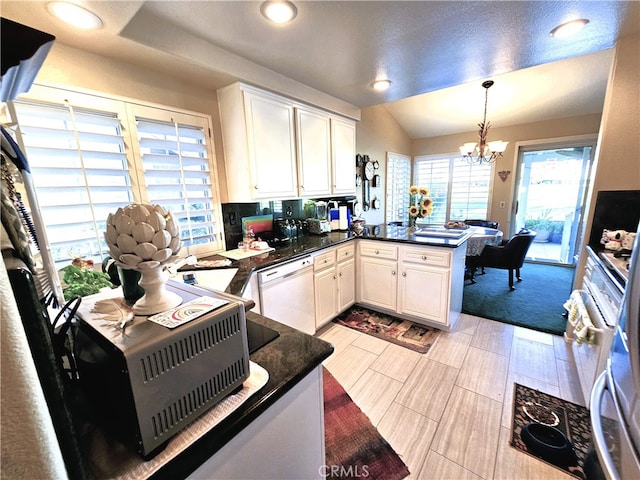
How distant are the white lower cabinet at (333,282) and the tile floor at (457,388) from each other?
0.23 meters

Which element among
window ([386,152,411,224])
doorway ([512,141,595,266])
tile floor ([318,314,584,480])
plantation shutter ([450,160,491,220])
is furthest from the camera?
plantation shutter ([450,160,491,220])

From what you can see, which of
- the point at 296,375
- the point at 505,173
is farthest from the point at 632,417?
the point at 505,173

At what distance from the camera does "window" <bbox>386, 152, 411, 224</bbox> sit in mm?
4906

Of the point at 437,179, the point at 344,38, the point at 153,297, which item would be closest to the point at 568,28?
the point at 344,38

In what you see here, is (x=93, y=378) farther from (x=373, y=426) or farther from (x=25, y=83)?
(x=373, y=426)

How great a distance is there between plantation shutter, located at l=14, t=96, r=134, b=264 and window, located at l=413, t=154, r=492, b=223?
5.37 meters

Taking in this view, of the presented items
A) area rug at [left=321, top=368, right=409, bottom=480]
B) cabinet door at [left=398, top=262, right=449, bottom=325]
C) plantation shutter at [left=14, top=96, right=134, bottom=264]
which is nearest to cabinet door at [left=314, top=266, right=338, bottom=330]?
cabinet door at [left=398, top=262, right=449, bottom=325]

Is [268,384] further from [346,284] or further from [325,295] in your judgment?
[346,284]

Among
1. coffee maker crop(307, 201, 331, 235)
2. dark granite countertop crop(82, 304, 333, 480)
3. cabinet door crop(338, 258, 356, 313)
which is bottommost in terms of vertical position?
cabinet door crop(338, 258, 356, 313)

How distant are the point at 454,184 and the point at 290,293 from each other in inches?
182

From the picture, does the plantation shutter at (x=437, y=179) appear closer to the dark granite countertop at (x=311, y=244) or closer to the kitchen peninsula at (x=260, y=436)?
the dark granite countertop at (x=311, y=244)

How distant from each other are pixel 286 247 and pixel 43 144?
67.3 inches

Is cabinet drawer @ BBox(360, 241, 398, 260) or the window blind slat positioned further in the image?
cabinet drawer @ BBox(360, 241, 398, 260)

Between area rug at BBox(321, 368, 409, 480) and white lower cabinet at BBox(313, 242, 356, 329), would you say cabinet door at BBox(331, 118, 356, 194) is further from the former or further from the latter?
area rug at BBox(321, 368, 409, 480)
